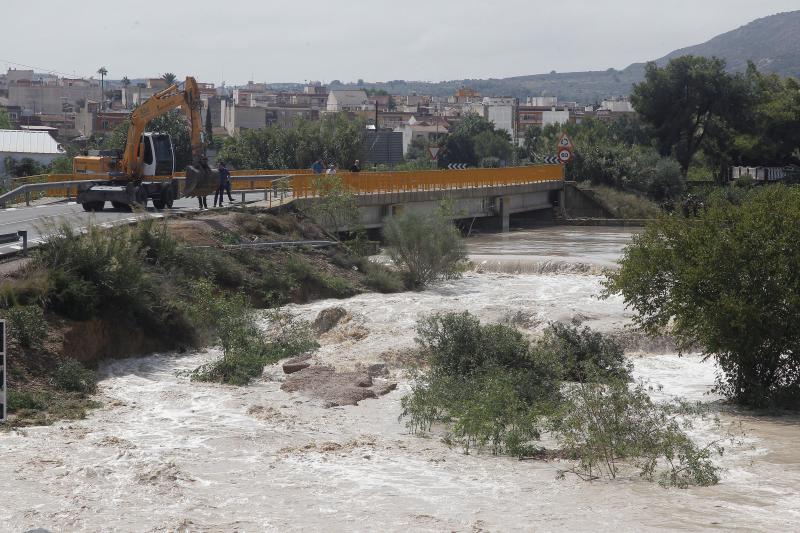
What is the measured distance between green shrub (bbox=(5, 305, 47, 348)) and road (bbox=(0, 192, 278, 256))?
3733 mm

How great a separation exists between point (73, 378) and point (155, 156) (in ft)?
57.0

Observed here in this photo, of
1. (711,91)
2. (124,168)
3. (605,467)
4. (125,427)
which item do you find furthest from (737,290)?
(711,91)

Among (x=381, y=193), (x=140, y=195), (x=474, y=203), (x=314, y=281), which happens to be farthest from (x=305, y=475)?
(x=474, y=203)

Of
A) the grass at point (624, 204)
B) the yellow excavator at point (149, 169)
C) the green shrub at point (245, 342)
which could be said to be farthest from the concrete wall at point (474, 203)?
the green shrub at point (245, 342)

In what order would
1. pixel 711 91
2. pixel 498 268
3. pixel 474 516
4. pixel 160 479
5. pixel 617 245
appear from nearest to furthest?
1. pixel 474 516
2. pixel 160 479
3. pixel 498 268
4. pixel 617 245
5. pixel 711 91

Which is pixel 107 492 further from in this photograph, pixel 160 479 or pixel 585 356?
pixel 585 356

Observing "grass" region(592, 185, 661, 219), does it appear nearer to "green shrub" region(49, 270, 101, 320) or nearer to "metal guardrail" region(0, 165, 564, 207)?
"metal guardrail" region(0, 165, 564, 207)

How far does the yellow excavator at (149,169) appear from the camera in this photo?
34.5m

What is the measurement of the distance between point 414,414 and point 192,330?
798 cm

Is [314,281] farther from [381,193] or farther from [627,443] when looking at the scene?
[627,443]

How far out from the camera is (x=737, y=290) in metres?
19.5

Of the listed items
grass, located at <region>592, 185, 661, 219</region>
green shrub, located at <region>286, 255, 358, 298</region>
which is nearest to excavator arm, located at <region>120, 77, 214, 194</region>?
green shrub, located at <region>286, 255, 358, 298</region>

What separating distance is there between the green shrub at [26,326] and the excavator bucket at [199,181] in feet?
47.2

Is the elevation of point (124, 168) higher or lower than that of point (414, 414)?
higher
